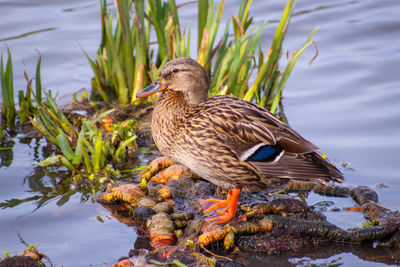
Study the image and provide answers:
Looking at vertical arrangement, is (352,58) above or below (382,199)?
above

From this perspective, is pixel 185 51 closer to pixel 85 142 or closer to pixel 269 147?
pixel 85 142

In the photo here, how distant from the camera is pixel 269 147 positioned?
4.41 meters

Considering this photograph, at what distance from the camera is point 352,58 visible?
26.6 ft

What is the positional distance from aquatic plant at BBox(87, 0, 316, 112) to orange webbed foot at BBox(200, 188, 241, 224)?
1.67 metres

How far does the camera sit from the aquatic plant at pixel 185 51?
6.20 meters

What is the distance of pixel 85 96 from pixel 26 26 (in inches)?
115

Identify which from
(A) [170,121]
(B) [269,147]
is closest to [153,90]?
(A) [170,121]

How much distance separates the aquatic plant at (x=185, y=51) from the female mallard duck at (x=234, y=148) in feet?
4.98

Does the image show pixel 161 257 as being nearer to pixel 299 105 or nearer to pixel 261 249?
pixel 261 249

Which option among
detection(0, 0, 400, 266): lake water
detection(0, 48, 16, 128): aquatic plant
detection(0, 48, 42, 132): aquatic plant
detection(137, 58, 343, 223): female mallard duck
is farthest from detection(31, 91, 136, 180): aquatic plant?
detection(137, 58, 343, 223): female mallard duck

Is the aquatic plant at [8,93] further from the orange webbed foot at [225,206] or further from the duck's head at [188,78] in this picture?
the orange webbed foot at [225,206]

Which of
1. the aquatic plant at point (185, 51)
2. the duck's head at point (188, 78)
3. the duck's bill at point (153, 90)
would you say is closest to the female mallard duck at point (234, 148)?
the duck's head at point (188, 78)

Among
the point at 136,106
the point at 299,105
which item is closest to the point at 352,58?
the point at 299,105

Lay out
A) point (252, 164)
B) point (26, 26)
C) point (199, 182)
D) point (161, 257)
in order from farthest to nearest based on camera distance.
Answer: point (26, 26)
point (199, 182)
point (252, 164)
point (161, 257)
